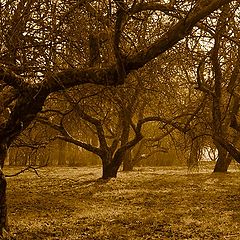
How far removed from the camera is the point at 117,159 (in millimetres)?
15914

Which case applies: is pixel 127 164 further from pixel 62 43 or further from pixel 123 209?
pixel 62 43

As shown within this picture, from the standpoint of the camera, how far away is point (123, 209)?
9.91 m

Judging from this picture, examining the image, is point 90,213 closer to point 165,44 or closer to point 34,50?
point 34,50

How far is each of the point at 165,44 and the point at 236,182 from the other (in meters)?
11.1

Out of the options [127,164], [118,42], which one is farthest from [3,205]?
[127,164]

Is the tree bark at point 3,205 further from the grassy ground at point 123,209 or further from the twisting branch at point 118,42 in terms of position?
the twisting branch at point 118,42

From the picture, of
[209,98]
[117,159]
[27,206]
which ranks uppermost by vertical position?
[209,98]

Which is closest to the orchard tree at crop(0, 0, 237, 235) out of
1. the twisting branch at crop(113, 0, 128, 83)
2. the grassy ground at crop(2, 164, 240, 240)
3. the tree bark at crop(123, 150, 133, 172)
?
the twisting branch at crop(113, 0, 128, 83)

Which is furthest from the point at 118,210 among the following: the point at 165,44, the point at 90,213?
the point at 165,44

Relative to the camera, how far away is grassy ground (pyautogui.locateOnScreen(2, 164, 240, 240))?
7509mm

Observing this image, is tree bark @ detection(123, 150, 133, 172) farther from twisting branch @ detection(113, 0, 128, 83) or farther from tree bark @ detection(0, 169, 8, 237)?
twisting branch @ detection(113, 0, 128, 83)

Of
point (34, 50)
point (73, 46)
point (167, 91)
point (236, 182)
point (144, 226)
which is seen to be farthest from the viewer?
point (236, 182)

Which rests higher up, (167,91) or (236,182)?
(167,91)

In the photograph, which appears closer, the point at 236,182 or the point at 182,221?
the point at 182,221
